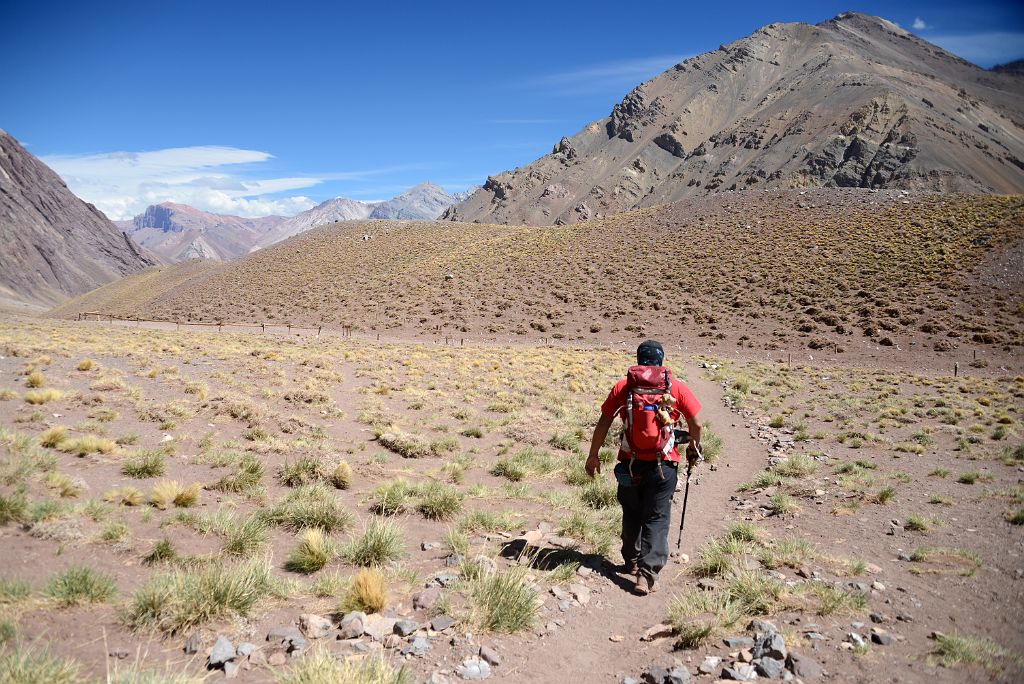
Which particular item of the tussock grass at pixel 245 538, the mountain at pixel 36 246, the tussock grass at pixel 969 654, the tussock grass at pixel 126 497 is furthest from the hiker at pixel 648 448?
the mountain at pixel 36 246

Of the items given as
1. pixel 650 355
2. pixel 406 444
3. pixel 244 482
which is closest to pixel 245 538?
pixel 244 482

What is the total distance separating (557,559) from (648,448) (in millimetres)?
1811

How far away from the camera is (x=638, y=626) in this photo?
194 inches

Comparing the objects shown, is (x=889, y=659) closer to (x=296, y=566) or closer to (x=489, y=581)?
(x=489, y=581)

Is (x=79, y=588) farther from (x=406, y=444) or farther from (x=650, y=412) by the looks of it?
(x=406, y=444)

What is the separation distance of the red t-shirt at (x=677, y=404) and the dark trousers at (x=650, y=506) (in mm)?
119

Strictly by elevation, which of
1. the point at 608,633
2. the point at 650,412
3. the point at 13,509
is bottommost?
the point at 608,633

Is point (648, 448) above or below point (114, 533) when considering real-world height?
above

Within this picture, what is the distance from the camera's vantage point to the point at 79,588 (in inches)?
173

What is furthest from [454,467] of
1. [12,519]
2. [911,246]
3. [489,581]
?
[911,246]

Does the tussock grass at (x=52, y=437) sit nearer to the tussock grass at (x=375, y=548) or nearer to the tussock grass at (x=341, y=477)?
the tussock grass at (x=341, y=477)

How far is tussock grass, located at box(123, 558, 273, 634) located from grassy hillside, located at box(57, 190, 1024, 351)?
3585cm

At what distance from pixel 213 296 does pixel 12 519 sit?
224 ft

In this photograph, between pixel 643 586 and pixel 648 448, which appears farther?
pixel 643 586
